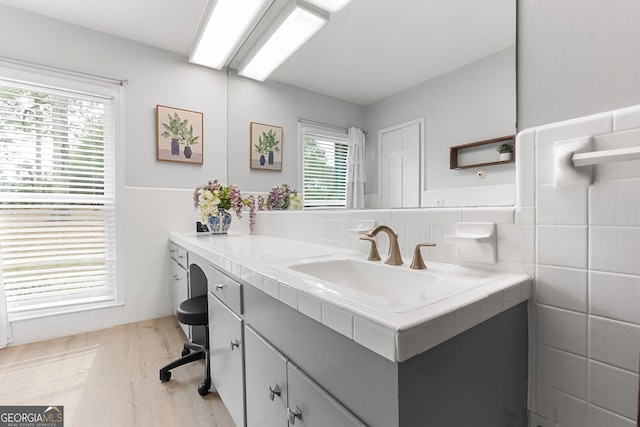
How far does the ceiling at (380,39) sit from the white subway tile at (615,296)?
730 millimetres

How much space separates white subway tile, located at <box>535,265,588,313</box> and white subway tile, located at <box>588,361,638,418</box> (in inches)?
5.5

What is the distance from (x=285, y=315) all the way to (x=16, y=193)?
268 centimetres

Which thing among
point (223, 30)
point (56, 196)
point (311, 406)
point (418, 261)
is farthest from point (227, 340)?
point (223, 30)

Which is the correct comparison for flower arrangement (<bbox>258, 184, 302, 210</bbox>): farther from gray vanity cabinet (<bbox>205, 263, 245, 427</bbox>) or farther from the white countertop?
the white countertop

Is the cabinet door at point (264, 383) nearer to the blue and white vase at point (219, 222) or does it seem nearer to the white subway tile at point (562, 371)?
the white subway tile at point (562, 371)

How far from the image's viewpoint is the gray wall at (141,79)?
2.22 m

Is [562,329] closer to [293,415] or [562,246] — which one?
[562,246]

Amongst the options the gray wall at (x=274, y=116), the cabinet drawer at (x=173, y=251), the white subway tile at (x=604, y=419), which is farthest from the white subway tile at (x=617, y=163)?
the cabinet drawer at (x=173, y=251)

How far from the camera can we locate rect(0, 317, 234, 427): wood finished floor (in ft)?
4.69

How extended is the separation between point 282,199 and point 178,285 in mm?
1177

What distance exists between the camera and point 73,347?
2.15m

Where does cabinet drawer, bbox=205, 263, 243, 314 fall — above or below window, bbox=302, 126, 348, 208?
below

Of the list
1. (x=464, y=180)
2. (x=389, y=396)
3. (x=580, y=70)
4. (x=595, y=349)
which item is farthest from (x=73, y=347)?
(x=580, y=70)

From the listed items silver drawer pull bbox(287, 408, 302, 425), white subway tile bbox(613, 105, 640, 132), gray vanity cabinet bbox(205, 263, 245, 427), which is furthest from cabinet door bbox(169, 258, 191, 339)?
white subway tile bbox(613, 105, 640, 132)
